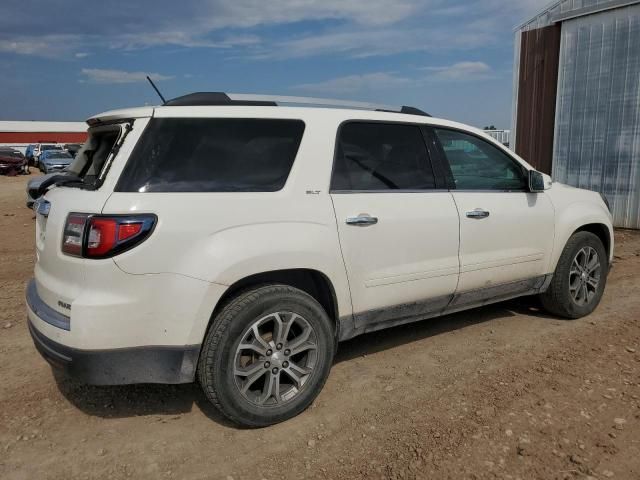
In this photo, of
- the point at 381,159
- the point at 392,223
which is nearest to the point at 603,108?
the point at 381,159

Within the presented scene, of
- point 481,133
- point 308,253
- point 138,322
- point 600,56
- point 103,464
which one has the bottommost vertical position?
point 103,464

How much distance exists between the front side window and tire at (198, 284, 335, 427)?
1671mm

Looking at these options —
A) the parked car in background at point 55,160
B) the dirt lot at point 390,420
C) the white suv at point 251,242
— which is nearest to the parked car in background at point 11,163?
the parked car in background at point 55,160

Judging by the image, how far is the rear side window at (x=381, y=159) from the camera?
11.5 ft

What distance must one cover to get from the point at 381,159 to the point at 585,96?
833 cm

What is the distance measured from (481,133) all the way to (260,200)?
217cm

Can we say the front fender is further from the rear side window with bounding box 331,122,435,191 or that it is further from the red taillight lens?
the red taillight lens

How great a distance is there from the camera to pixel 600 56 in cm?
996

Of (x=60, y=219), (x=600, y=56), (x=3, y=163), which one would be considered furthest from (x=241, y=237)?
(x=3, y=163)

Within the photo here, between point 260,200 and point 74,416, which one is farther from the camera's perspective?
point 74,416

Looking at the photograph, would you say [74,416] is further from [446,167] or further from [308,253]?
[446,167]

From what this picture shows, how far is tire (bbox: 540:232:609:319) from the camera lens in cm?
476

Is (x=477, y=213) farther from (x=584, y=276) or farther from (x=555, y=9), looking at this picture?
(x=555, y=9)

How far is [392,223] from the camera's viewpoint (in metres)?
3.55
